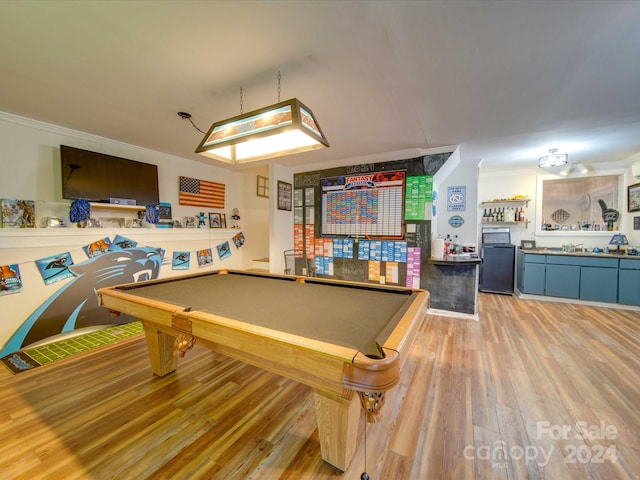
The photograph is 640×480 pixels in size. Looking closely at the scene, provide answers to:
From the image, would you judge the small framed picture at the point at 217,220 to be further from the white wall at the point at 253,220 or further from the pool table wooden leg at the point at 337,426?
the pool table wooden leg at the point at 337,426

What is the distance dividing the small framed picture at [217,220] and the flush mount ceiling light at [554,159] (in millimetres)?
5151

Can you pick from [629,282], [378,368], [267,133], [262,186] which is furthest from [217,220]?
[629,282]

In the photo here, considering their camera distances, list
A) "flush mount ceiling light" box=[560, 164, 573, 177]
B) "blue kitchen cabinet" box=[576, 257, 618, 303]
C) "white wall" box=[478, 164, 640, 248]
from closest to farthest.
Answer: "blue kitchen cabinet" box=[576, 257, 618, 303], "white wall" box=[478, 164, 640, 248], "flush mount ceiling light" box=[560, 164, 573, 177]

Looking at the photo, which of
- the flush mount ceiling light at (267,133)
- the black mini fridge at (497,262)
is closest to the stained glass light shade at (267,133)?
the flush mount ceiling light at (267,133)

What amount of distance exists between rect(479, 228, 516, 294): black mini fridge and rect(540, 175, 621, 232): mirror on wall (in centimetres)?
82

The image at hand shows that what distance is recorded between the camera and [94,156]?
3.01 m

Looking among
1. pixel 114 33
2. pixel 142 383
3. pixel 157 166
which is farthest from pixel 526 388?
pixel 157 166

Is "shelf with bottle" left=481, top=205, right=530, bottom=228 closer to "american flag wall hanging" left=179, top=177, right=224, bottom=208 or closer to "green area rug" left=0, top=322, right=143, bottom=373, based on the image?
"american flag wall hanging" left=179, top=177, right=224, bottom=208

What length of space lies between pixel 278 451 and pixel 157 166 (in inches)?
150

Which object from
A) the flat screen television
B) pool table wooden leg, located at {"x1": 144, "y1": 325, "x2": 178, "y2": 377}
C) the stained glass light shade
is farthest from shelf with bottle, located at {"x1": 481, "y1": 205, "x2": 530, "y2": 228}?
the flat screen television

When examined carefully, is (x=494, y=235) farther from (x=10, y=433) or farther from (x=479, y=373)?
(x=10, y=433)

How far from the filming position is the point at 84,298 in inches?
119

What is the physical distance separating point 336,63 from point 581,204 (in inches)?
227

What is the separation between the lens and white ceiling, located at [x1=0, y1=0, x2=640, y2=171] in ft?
4.30
